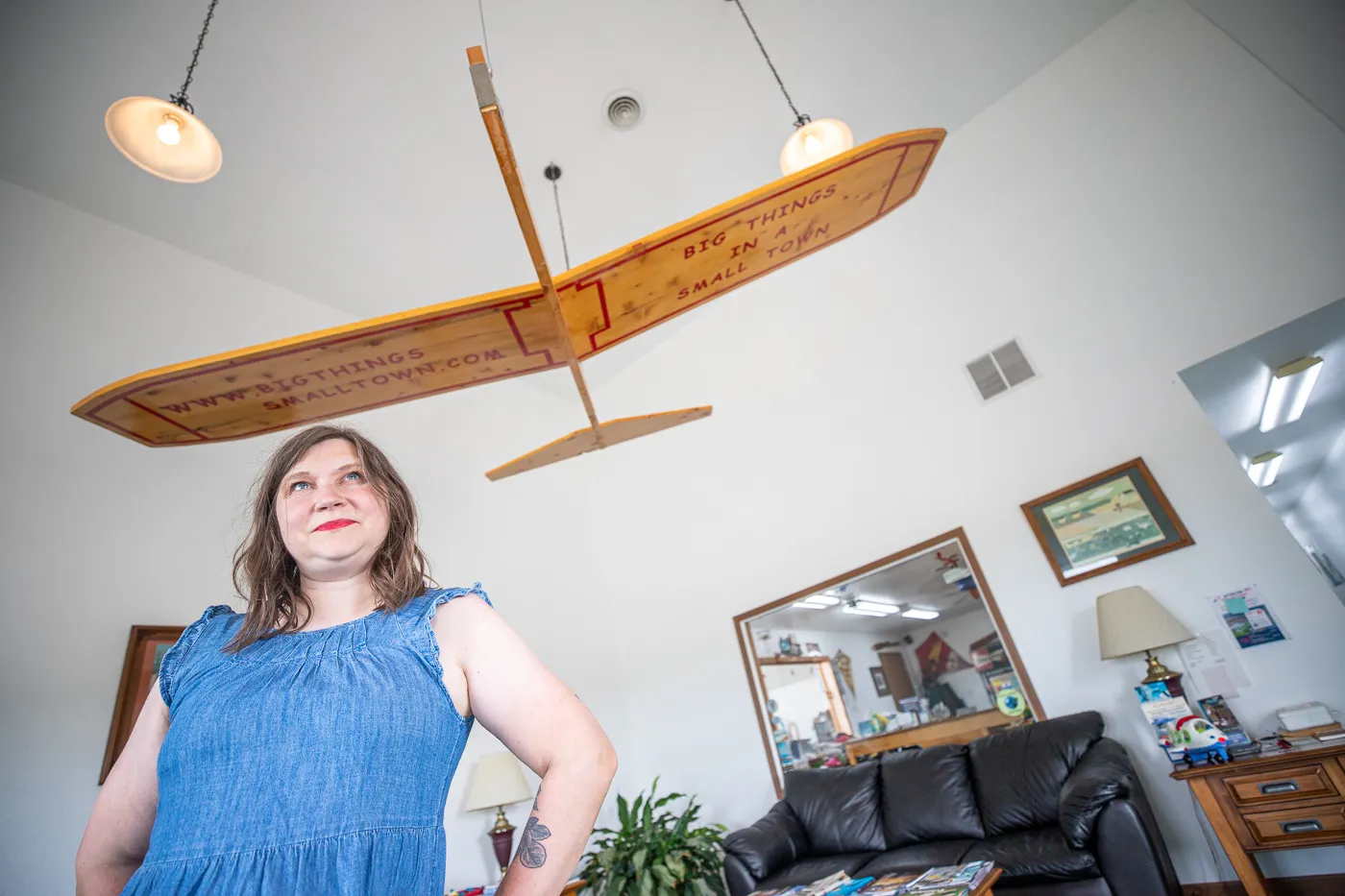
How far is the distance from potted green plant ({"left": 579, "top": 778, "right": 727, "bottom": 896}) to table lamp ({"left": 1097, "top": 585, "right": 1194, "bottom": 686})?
96.5 inches

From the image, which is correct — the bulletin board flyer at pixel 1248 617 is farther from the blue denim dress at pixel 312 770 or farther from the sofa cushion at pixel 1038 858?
the blue denim dress at pixel 312 770

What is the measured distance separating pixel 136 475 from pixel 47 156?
1.90 metres

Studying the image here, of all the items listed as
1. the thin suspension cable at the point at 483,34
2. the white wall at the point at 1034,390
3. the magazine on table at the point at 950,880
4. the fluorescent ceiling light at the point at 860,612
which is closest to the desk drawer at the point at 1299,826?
the white wall at the point at 1034,390

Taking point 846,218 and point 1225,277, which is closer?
point 846,218

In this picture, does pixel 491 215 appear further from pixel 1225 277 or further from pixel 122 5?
pixel 1225 277

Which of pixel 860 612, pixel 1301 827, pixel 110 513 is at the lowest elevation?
pixel 1301 827

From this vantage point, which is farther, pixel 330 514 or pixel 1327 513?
pixel 1327 513

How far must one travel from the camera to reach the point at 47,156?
3.59 metres

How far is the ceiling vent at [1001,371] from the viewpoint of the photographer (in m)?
4.01

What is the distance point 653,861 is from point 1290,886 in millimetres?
2964

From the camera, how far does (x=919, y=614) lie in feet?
13.5

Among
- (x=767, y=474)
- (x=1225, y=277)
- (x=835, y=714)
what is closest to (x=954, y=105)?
(x=1225, y=277)

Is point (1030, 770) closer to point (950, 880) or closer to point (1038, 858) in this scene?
point (1038, 858)

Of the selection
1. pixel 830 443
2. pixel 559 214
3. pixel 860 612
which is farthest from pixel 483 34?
pixel 860 612
